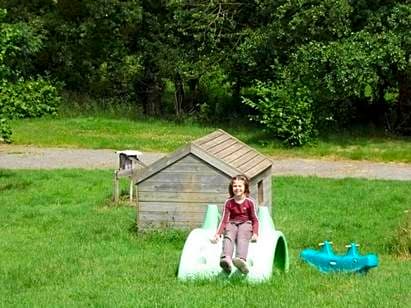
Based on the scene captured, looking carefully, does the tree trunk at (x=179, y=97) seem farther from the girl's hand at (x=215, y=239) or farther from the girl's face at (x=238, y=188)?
the girl's hand at (x=215, y=239)

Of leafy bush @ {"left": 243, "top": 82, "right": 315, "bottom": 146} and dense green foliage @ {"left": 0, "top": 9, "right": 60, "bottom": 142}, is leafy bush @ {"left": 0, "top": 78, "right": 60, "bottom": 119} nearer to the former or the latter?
dense green foliage @ {"left": 0, "top": 9, "right": 60, "bottom": 142}

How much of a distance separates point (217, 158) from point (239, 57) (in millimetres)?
13209

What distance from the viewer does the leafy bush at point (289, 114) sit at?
69.4 feet

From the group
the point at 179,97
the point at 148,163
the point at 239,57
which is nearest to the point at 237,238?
the point at 148,163

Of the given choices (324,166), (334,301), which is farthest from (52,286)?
(324,166)

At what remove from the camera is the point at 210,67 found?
25172mm

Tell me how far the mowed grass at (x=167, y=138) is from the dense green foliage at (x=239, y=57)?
1.73ft

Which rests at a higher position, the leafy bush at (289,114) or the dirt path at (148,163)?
the leafy bush at (289,114)

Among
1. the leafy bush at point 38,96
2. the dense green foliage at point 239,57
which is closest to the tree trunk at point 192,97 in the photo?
the dense green foliage at point 239,57

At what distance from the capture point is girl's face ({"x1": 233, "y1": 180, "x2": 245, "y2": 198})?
8.54 meters

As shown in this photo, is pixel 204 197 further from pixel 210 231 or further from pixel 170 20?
pixel 170 20

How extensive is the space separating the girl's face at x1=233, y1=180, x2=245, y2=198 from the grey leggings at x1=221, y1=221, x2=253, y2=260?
0.97 ft

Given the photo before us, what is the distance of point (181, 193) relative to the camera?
1104 cm

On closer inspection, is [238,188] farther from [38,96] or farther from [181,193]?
[38,96]
